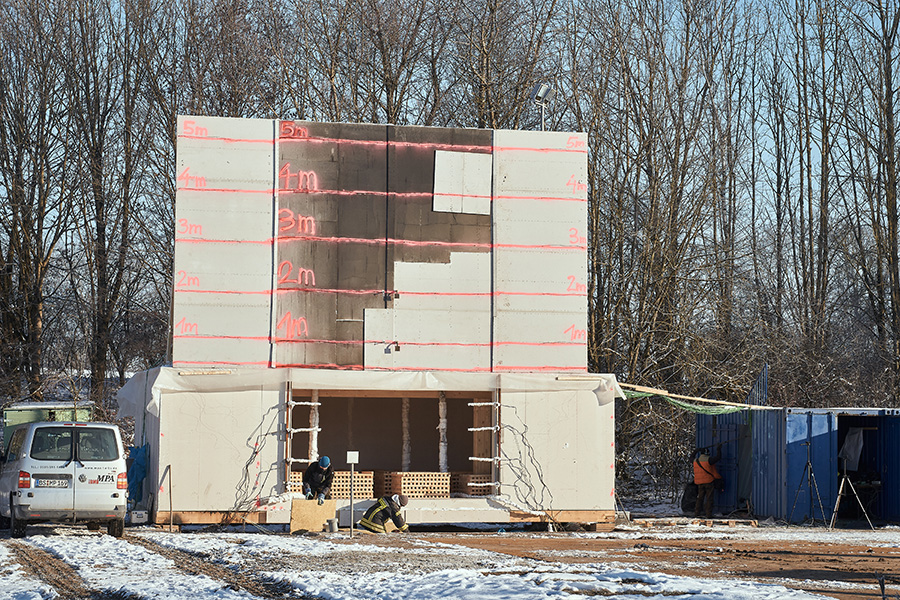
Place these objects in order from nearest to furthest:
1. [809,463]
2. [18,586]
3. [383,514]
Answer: [18,586]
[383,514]
[809,463]

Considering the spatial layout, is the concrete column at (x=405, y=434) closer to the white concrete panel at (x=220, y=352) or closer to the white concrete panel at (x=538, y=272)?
the white concrete panel at (x=538, y=272)

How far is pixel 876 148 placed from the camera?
39375 mm

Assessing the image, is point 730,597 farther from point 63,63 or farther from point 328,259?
point 63,63

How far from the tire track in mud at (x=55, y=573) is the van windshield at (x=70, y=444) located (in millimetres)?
1757

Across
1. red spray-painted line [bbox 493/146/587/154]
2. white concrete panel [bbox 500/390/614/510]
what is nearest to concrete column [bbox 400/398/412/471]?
white concrete panel [bbox 500/390/614/510]

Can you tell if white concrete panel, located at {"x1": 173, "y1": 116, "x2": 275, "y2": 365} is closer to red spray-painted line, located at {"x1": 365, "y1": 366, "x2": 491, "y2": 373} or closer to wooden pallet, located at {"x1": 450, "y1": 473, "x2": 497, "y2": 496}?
red spray-painted line, located at {"x1": 365, "y1": 366, "x2": 491, "y2": 373}

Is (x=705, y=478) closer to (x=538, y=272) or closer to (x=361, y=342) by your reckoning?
(x=538, y=272)

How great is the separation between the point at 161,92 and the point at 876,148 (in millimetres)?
25006

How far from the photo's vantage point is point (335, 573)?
12945mm

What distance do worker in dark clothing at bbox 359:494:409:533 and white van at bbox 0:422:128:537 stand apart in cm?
426

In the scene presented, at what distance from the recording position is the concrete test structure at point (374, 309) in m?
21.4

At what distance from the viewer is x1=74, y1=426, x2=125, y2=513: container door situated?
18.5 m

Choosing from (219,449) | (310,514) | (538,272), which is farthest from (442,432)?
(219,449)

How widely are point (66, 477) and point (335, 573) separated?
7.45m
